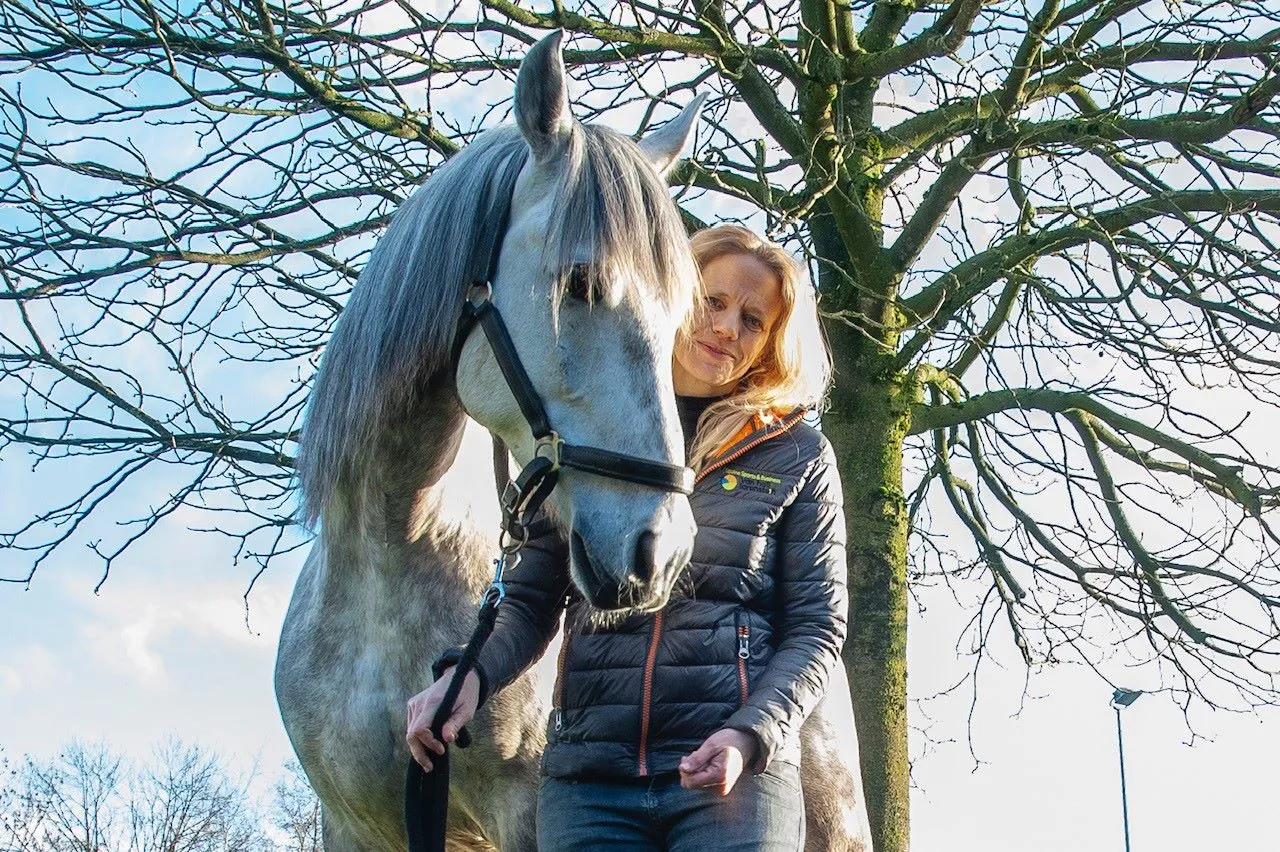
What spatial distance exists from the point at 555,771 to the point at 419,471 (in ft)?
3.00

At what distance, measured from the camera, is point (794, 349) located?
9.53ft

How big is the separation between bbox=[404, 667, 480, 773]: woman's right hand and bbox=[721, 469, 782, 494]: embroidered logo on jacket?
2.12ft

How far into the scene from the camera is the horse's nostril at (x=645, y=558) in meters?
2.32

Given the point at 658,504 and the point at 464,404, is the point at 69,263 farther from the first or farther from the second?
the point at 658,504

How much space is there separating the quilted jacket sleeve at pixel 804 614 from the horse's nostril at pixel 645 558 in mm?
299

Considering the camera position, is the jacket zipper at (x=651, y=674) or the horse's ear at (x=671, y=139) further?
the horse's ear at (x=671, y=139)

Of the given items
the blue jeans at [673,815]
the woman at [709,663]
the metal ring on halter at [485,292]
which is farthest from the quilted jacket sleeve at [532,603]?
the metal ring on halter at [485,292]

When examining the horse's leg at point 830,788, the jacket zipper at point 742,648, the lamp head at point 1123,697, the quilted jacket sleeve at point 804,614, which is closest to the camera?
the quilted jacket sleeve at point 804,614

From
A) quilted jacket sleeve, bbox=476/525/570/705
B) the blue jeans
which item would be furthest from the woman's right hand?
the blue jeans

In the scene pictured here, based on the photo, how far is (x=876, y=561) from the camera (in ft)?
22.4

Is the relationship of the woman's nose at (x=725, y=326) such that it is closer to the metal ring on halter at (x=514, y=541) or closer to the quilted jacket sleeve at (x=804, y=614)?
the quilted jacket sleeve at (x=804, y=614)

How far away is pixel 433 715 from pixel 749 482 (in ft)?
2.58

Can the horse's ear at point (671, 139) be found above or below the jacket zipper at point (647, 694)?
above

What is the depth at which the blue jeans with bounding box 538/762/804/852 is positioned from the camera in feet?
7.49
